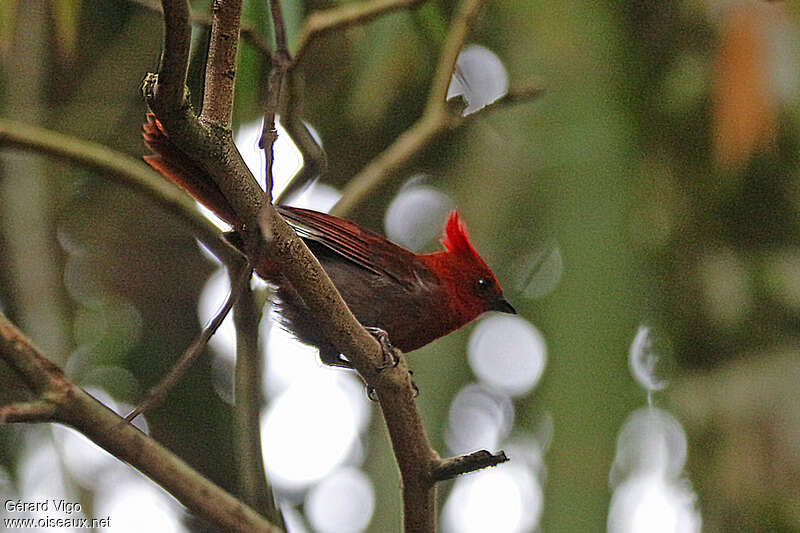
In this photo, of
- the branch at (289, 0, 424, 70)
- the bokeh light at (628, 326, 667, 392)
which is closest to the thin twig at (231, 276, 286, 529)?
the branch at (289, 0, 424, 70)

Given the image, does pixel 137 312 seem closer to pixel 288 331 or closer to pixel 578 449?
pixel 288 331

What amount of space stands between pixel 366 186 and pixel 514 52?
4.20ft

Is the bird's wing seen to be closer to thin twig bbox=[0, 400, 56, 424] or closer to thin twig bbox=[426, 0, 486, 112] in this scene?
thin twig bbox=[426, 0, 486, 112]

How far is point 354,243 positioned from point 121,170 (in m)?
0.79

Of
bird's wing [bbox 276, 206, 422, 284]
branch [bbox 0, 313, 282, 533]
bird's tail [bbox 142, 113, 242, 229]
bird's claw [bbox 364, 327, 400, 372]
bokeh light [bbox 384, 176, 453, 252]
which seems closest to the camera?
branch [bbox 0, 313, 282, 533]

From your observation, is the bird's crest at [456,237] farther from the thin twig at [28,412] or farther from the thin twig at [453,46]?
the thin twig at [28,412]

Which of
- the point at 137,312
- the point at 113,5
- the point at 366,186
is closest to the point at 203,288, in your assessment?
the point at 137,312

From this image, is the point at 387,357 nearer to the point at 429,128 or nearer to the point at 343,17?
the point at 343,17

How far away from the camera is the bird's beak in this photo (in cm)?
360

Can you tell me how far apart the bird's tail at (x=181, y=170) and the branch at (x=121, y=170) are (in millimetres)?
498

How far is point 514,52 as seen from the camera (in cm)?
457

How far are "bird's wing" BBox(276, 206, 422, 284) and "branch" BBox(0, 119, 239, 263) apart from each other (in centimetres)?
24

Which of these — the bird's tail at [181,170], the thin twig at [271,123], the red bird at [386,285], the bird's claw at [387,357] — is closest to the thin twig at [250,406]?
the red bird at [386,285]

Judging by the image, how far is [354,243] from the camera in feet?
10.4
